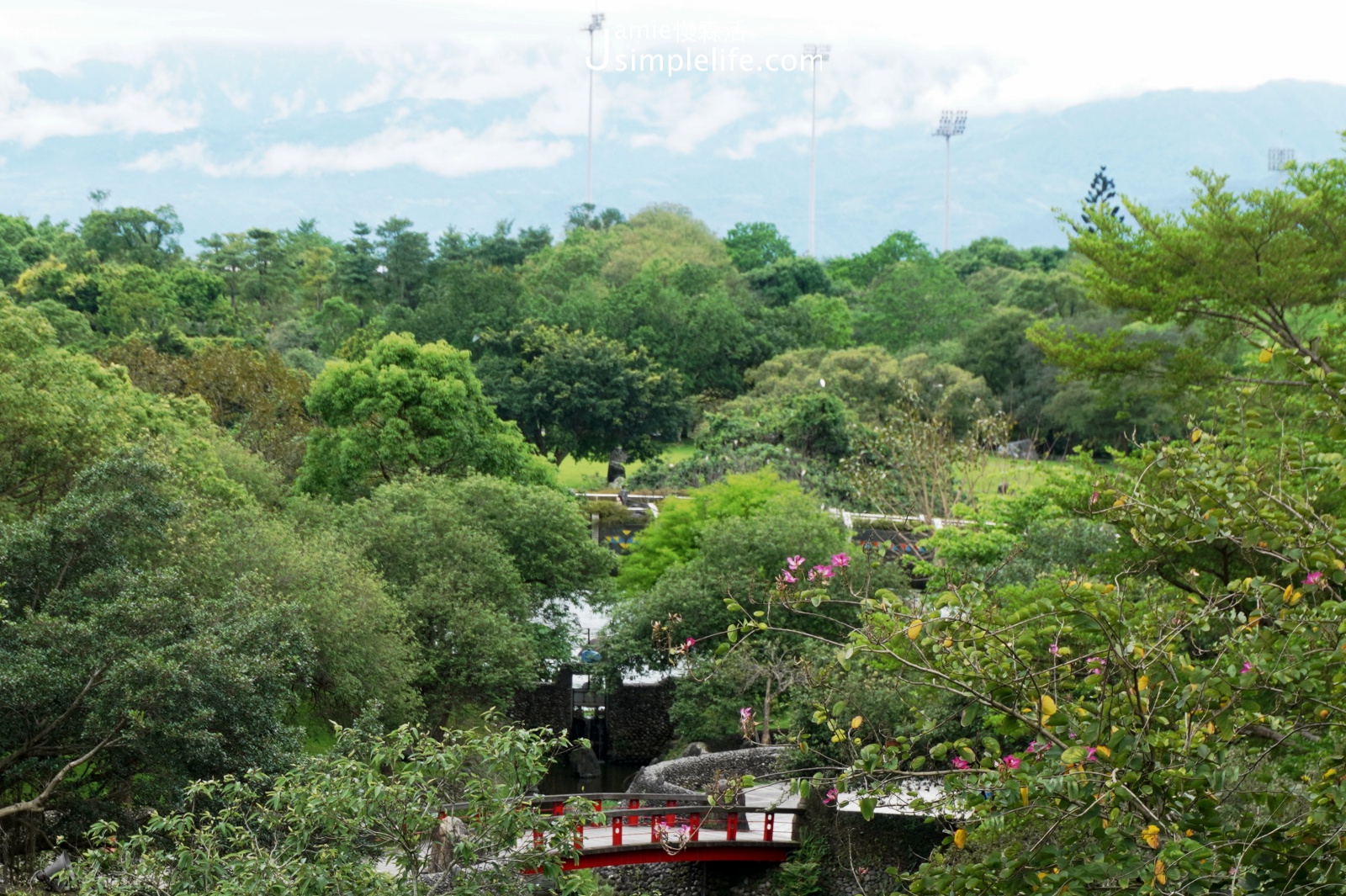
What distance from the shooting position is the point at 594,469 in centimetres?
4519

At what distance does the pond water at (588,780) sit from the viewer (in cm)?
2236

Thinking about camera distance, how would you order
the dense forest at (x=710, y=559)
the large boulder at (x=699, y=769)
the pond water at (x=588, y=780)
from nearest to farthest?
1. the dense forest at (x=710, y=559)
2. the large boulder at (x=699, y=769)
3. the pond water at (x=588, y=780)

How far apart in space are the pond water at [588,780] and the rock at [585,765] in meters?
0.07

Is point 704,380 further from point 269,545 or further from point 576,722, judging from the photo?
point 269,545

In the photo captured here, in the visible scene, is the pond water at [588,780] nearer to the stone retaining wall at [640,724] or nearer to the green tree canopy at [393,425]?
the stone retaining wall at [640,724]

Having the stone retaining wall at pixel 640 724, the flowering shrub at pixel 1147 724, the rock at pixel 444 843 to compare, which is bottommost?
the stone retaining wall at pixel 640 724

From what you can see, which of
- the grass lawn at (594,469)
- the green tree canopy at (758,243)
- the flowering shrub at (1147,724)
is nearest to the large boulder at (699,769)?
the flowering shrub at (1147,724)

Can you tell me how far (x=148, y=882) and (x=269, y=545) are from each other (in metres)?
9.88

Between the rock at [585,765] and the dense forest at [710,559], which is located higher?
the dense forest at [710,559]

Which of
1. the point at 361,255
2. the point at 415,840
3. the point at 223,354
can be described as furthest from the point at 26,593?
the point at 361,255

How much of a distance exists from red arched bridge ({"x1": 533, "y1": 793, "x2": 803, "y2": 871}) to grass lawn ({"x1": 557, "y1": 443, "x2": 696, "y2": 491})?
20558mm

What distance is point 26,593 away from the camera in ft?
41.6

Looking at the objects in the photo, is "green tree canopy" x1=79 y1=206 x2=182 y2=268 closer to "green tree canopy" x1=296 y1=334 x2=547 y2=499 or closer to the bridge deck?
"green tree canopy" x1=296 y1=334 x2=547 y2=499

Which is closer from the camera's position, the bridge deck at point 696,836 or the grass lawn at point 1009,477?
the bridge deck at point 696,836
